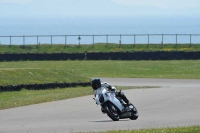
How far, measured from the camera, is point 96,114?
24.0 meters

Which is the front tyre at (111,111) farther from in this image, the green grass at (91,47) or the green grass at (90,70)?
the green grass at (91,47)

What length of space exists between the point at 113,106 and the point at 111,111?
0.55ft

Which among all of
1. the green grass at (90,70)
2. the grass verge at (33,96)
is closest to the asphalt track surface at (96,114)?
the grass verge at (33,96)

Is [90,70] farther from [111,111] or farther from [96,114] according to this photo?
[111,111]

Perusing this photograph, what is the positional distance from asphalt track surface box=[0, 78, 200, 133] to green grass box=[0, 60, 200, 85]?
540 cm

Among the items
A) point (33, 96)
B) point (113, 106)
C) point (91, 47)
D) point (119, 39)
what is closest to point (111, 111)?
point (113, 106)

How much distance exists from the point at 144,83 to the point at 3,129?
751 inches

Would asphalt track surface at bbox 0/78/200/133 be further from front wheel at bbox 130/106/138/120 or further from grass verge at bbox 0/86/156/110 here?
grass verge at bbox 0/86/156/110

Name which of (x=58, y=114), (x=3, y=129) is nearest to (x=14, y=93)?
(x=58, y=114)

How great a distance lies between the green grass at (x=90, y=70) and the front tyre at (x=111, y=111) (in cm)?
1165

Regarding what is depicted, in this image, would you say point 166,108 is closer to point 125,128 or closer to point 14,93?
point 125,128

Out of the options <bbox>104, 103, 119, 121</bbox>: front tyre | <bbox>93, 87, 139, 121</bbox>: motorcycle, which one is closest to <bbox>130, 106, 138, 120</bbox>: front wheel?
<bbox>93, 87, 139, 121</bbox>: motorcycle

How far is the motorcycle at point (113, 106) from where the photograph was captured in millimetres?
21719

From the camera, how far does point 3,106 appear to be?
85.3 feet
